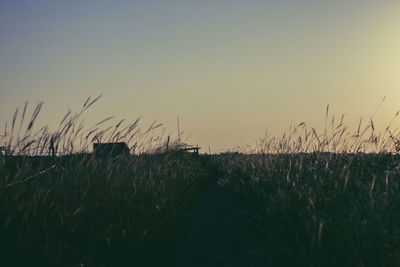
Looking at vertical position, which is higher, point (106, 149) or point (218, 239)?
point (106, 149)

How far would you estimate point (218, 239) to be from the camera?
4578 millimetres

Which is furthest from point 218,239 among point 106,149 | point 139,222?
point 106,149

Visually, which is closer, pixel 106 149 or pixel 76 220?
pixel 76 220

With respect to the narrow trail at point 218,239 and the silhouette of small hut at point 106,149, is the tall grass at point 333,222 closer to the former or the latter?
the narrow trail at point 218,239

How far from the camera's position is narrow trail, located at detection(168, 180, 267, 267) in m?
3.77

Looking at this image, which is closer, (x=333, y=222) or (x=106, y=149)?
(x=333, y=222)

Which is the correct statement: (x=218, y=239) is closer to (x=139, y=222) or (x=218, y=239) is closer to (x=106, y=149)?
(x=139, y=222)

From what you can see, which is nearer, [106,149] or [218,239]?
[218,239]

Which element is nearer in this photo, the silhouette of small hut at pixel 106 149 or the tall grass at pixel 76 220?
the tall grass at pixel 76 220

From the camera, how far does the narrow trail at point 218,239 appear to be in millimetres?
3766

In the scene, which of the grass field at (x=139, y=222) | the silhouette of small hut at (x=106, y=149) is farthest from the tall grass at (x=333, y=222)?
the silhouette of small hut at (x=106, y=149)

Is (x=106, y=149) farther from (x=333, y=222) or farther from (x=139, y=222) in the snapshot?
(x=333, y=222)

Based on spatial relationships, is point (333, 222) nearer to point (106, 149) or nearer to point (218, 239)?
point (218, 239)

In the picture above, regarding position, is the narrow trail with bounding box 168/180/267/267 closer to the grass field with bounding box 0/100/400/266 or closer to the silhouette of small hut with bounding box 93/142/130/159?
the grass field with bounding box 0/100/400/266
